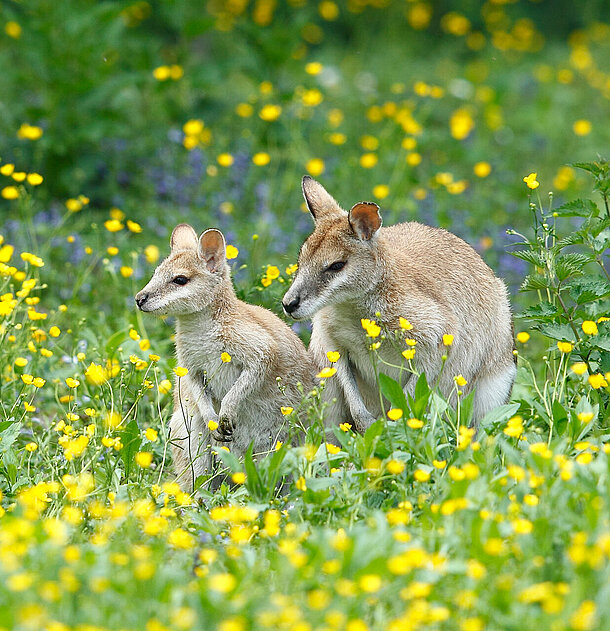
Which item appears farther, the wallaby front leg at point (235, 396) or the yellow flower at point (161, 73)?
the yellow flower at point (161, 73)

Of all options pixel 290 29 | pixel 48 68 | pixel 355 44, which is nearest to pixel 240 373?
pixel 48 68

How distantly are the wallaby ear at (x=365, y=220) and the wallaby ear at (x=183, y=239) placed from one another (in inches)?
32.4

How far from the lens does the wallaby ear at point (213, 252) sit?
16.3 ft

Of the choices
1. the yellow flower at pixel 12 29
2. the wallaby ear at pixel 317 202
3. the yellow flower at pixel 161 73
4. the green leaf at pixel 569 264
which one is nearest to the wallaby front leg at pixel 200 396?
the wallaby ear at pixel 317 202

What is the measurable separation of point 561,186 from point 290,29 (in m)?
2.71

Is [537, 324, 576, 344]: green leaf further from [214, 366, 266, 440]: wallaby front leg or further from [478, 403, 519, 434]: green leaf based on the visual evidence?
[214, 366, 266, 440]: wallaby front leg

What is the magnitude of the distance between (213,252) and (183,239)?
26 centimetres

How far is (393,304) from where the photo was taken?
16.2 ft

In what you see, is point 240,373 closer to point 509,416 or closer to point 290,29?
point 509,416

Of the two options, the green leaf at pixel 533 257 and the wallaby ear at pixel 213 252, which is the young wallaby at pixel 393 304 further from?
the green leaf at pixel 533 257

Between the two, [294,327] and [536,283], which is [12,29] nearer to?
[294,327]

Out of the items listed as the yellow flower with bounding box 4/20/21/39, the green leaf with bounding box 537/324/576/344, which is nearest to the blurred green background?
the yellow flower with bounding box 4/20/21/39

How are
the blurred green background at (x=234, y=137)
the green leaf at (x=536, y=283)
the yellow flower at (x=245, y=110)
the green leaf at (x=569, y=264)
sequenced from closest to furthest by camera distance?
the green leaf at (x=569, y=264)
the green leaf at (x=536, y=283)
the blurred green background at (x=234, y=137)
the yellow flower at (x=245, y=110)

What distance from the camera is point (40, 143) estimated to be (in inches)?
297
